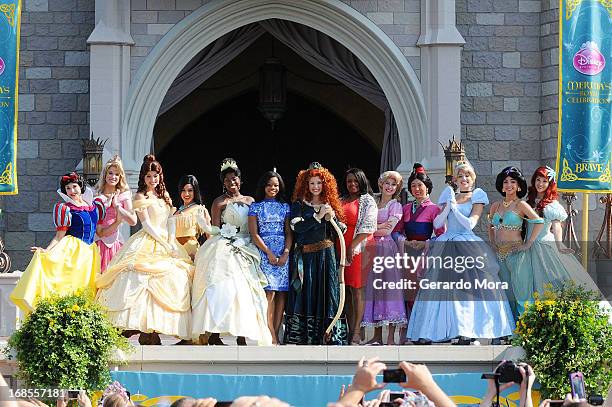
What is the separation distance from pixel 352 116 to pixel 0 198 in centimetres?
446

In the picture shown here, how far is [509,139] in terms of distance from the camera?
43.8 feet

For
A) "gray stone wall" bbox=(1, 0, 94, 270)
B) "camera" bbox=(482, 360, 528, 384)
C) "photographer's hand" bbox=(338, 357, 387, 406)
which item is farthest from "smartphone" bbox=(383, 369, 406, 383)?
"gray stone wall" bbox=(1, 0, 94, 270)

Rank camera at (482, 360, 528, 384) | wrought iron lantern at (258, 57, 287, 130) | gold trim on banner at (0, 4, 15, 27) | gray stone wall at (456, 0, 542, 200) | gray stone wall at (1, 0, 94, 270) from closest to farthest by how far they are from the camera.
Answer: camera at (482, 360, 528, 384) < gold trim on banner at (0, 4, 15, 27) < gray stone wall at (1, 0, 94, 270) < gray stone wall at (456, 0, 542, 200) < wrought iron lantern at (258, 57, 287, 130)

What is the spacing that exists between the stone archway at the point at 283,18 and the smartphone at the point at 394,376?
6993mm

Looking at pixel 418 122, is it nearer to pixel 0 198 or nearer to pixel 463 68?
pixel 463 68

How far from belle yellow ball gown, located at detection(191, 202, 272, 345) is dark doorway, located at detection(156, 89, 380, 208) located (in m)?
6.60

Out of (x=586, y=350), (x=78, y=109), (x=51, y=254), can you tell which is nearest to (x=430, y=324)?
(x=586, y=350)

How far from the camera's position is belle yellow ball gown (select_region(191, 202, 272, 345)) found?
9.55 meters

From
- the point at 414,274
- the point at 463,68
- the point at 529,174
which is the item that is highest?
the point at 463,68

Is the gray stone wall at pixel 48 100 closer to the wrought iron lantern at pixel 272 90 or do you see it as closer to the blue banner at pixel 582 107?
the wrought iron lantern at pixel 272 90

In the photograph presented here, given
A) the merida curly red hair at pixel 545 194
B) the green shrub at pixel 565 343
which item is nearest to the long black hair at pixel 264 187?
the merida curly red hair at pixel 545 194

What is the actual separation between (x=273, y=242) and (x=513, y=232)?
165cm

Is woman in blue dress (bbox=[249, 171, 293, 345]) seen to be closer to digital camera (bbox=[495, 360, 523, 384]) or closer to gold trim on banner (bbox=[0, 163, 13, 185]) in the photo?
gold trim on banner (bbox=[0, 163, 13, 185])

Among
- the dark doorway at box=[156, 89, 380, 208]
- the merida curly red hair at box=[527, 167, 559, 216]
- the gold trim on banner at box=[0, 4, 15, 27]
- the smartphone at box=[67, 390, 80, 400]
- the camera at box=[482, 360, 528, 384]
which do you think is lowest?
the smartphone at box=[67, 390, 80, 400]
